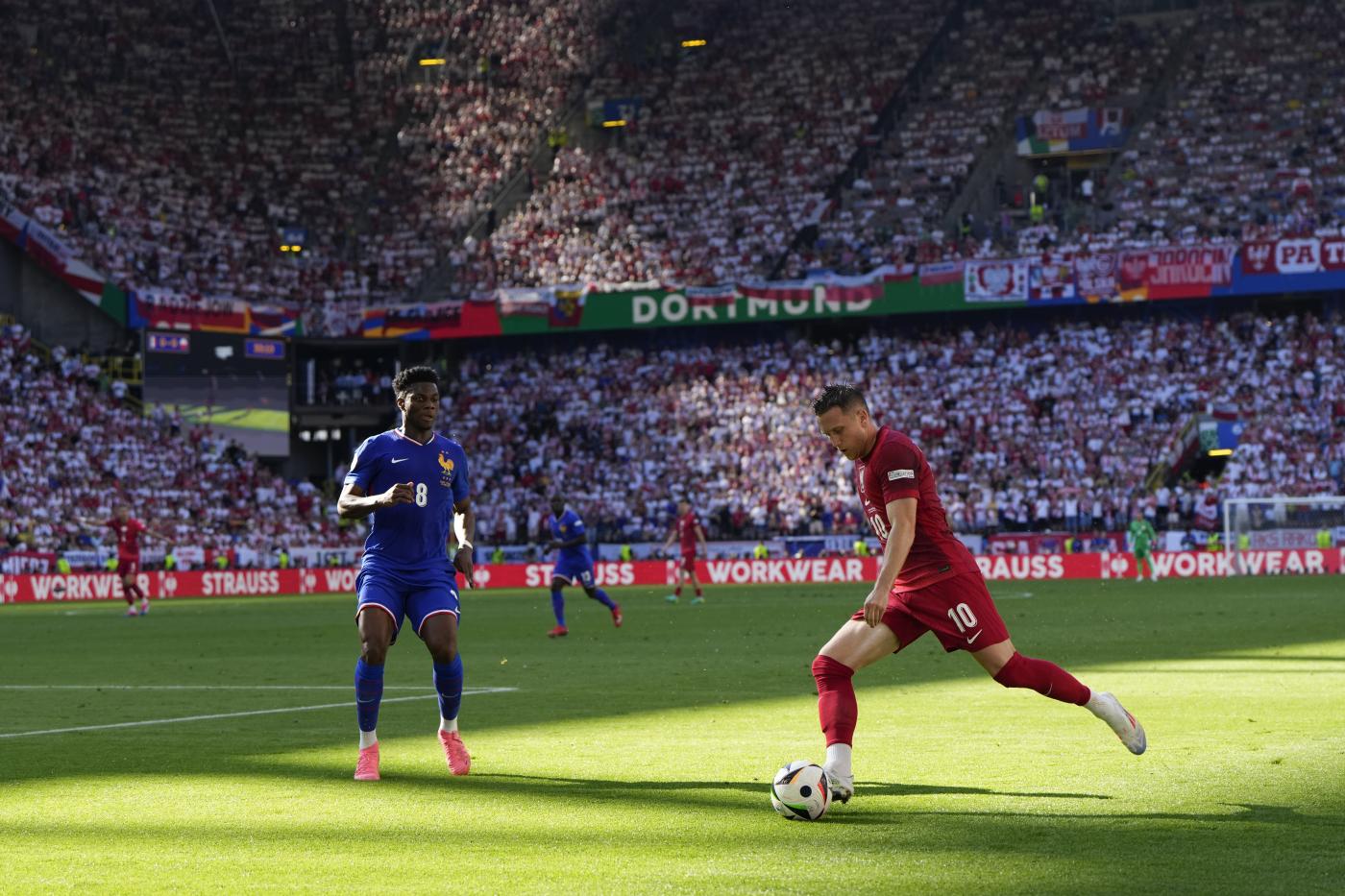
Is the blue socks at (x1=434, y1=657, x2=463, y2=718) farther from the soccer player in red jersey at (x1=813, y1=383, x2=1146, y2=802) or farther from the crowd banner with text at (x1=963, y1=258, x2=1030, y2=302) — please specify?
the crowd banner with text at (x1=963, y1=258, x2=1030, y2=302)

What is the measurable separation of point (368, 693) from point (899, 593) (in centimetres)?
368

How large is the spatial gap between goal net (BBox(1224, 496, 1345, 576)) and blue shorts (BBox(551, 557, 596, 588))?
26445 millimetres

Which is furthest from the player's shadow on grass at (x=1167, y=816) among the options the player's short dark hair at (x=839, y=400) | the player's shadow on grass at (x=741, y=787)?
the player's short dark hair at (x=839, y=400)

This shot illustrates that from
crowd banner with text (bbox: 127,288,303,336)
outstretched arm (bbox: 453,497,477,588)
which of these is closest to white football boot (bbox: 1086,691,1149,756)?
outstretched arm (bbox: 453,497,477,588)

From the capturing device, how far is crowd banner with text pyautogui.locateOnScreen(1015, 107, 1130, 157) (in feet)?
219

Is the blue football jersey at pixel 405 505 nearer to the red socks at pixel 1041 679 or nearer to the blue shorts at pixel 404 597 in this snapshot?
the blue shorts at pixel 404 597

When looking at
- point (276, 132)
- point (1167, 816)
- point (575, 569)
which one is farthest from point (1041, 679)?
point (276, 132)

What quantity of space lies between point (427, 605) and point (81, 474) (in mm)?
50046

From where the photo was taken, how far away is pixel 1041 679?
10539mm

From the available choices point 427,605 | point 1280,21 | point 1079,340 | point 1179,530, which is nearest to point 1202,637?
point 427,605

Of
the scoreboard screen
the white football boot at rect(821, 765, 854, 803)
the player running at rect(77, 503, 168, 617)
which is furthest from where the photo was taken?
the scoreboard screen

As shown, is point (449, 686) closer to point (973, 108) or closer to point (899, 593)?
point (899, 593)

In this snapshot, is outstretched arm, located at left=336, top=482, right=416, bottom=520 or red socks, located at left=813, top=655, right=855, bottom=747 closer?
red socks, located at left=813, top=655, right=855, bottom=747

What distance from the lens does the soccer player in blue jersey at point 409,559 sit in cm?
1202
